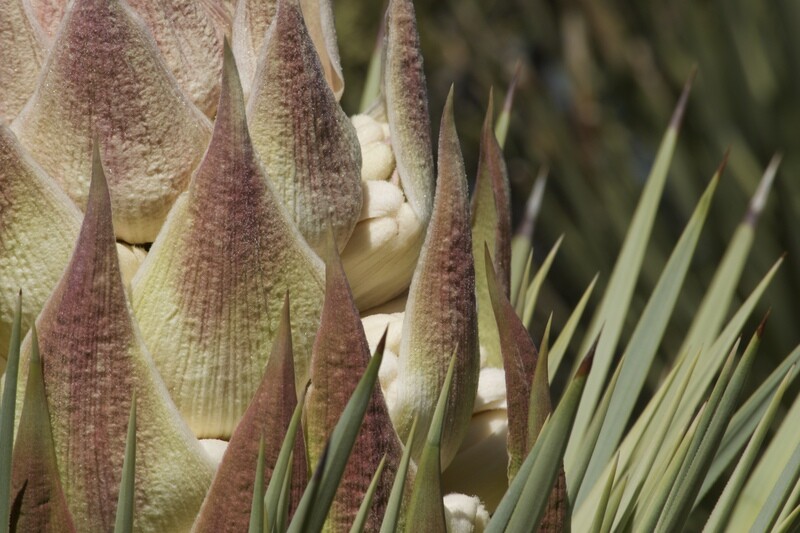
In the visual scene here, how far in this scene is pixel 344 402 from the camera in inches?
20.4

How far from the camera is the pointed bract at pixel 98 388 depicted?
495 millimetres

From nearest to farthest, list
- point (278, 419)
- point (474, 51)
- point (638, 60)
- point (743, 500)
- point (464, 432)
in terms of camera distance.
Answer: point (278, 419) < point (464, 432) < point (743, 500) < point (638, 60) < point (474, 51)

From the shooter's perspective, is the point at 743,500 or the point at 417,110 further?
the point at 743,500

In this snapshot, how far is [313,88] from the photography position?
585 millimetres

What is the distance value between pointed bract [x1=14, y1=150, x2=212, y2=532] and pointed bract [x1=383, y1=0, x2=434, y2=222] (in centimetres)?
22

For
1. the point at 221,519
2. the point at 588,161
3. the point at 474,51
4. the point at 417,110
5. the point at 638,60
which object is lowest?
the point at 221,519

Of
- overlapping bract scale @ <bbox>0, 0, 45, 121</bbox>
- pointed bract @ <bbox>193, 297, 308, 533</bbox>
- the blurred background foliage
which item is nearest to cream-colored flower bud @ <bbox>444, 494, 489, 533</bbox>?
pointed bract @ <bbox>193, 297, 308, 533</bbox>

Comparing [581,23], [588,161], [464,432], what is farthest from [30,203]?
[581,23]

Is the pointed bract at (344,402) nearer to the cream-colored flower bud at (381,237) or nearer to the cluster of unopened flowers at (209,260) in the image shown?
the cluster of unopened flowers at (209,260)

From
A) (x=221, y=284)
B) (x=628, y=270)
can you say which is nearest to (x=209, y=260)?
(x=221, y=284)

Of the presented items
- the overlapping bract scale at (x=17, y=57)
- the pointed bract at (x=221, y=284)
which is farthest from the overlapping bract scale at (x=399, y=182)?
the overlapping bract scale at (x=17, y=57)

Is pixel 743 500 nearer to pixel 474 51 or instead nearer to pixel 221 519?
pixel 221 519

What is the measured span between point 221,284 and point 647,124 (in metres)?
1.59

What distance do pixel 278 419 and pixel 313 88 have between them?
203 millimetres
